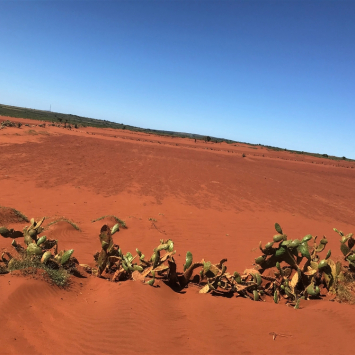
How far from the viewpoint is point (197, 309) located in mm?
3520

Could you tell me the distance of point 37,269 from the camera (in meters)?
3.52

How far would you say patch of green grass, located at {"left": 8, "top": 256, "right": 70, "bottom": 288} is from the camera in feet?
11.4

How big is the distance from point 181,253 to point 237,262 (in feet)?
4.31

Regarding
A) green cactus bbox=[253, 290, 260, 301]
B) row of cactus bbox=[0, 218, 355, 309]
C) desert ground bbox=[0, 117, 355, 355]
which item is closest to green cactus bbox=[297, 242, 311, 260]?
row of cactus bbox=[0, 218, 355, 309]

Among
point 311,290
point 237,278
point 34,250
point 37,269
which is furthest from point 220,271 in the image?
point 34,250

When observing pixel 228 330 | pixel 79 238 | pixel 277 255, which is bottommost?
pixel 79 238

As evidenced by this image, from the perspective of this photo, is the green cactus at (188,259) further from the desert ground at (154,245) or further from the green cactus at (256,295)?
the green cactus at (256,295)

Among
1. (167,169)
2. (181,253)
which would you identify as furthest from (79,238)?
(167,169)

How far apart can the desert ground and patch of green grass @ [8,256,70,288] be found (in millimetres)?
130

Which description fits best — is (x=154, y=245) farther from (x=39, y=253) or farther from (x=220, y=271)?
(x=39, y=253)

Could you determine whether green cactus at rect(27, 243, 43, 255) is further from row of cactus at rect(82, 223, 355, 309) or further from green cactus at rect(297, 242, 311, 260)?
green cactus at rect(297, 242, 311, 260)

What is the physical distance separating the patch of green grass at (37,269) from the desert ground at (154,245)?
0.42 ft

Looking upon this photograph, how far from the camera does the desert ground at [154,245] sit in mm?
2789

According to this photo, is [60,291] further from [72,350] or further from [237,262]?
[237,262]
